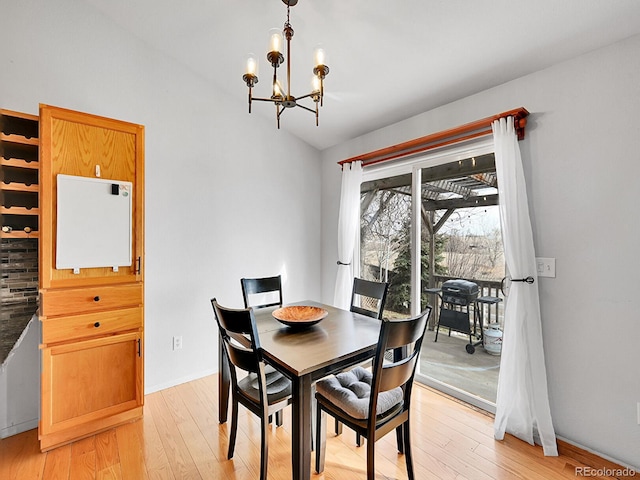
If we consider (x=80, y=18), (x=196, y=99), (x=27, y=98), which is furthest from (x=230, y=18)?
(x=27, y=98)

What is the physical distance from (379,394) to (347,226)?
1.95 meters

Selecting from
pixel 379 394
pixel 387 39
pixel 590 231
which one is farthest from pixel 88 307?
pixel 590 231

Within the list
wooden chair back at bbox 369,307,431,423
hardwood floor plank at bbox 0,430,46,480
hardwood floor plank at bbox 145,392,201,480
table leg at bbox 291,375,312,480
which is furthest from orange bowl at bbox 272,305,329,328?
hardwood floor plank at bbox 0,430,46,480

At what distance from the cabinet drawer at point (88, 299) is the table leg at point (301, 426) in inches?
59.2

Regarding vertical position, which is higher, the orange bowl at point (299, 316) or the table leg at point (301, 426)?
the orange bowl at point (299, 316)

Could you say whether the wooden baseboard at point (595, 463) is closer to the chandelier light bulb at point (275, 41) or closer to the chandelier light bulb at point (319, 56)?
the chandelier light bulb at point (319, 56)

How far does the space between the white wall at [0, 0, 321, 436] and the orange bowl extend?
121cm

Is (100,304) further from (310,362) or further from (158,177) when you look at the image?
(310,362)

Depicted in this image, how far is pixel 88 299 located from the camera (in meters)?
2.03

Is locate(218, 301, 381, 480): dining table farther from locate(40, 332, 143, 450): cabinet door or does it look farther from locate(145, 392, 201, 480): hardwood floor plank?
locate(40, 332, 143, 450): cabinet door

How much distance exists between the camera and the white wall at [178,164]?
7.30ft

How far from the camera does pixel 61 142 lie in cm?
194

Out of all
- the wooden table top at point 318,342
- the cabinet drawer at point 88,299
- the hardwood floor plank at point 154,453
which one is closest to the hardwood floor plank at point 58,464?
the hardwood floor plank at point 154,453

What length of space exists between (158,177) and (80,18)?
129 cm
